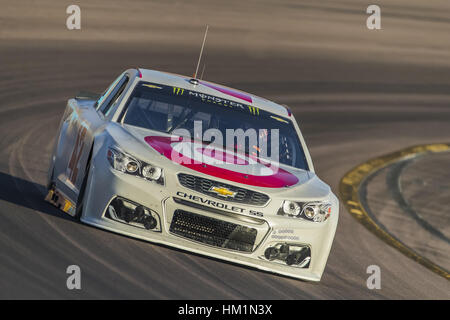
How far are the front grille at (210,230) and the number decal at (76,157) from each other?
1.16 m

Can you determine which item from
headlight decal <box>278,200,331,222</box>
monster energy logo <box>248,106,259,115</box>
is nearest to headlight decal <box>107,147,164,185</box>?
headlight decal <box>278,200,331,222</box>

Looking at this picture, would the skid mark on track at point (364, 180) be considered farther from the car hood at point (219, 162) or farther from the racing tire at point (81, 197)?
the racing tire at point (81, 197)

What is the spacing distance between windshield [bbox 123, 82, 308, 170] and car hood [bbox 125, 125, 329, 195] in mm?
227

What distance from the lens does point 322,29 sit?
990 inches

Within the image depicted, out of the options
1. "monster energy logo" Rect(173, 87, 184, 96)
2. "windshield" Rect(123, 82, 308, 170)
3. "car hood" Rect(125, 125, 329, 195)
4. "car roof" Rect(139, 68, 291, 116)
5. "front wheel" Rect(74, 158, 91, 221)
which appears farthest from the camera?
"car roof" Rect(139, 68, 291, 116)

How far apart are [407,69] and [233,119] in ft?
52.0

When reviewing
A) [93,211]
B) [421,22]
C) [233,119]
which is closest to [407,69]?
[421,22]

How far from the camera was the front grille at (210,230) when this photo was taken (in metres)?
6.81

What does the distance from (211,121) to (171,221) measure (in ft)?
4.34

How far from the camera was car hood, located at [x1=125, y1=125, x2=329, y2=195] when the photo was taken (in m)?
6.96

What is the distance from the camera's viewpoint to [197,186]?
22.4 feet

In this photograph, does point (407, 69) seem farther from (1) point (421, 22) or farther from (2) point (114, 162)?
(2) point (114, 162)

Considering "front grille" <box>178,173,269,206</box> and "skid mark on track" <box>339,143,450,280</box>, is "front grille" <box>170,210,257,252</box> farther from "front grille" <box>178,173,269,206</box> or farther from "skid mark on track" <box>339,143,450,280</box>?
"skid mark on track" <box>339,143,450,280</box>

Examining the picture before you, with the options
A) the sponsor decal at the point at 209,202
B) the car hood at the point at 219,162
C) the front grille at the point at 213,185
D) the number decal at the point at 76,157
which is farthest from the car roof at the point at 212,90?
the sponsor decal at the point at 209,202
